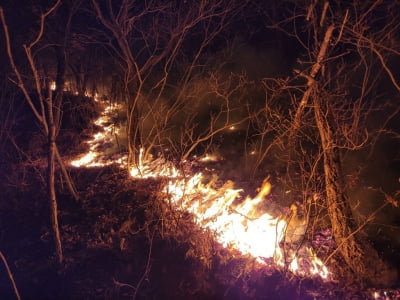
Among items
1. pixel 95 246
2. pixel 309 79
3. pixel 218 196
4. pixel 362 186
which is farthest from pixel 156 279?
pixel 362 186

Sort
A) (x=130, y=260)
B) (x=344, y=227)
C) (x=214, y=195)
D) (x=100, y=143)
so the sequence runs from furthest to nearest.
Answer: (x=100, y=143)
(x=214, y=195)
(x=130, y=260)
(x=344, y=227)

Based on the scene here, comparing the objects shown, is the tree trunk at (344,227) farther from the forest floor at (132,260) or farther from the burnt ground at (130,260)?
the burnt ground at (130,260)

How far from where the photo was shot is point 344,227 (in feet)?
16.8

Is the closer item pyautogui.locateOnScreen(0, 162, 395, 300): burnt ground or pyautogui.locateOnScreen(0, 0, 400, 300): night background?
pyautogui.locateOnScreen(0, 0, 400, 300): night background

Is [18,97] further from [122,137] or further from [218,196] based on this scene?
[218,196]

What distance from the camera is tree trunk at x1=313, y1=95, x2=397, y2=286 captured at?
4.86 m

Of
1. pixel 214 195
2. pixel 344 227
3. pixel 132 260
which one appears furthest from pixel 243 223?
pixel 132 260

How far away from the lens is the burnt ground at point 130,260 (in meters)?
5.24

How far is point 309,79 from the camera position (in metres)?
4.65

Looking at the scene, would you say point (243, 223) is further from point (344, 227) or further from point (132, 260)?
point (132, 260)

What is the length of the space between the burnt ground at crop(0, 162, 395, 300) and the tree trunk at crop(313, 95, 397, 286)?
29cm

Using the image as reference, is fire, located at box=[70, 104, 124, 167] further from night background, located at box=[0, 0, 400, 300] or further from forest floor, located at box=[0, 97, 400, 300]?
forest floor, located at box=[0, 97, 400, 300]

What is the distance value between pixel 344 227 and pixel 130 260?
3169mm

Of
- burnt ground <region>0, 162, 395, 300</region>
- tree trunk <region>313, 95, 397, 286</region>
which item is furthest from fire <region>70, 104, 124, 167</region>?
tree trunk <region>313, 95, 397, 286</region>
